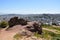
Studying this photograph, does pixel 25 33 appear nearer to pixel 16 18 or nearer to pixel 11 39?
pixel 11 39

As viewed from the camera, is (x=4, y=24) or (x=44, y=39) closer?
(x=44, y=39)

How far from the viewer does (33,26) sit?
69.3ft

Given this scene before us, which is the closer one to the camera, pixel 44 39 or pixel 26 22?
pixel 44 39

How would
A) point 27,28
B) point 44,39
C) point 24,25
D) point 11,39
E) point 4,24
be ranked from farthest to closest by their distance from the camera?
point 4,24
point 24,25
point 27,28
point 44,39
point 11,39

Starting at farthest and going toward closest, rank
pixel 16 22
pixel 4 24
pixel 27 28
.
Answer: pixel 4 24, pixel 16 22, pixel 27 28

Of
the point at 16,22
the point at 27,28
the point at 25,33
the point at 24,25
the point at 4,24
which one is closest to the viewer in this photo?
the point at 25,33

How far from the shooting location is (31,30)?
67.1 feet

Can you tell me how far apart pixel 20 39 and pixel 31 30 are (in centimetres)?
505

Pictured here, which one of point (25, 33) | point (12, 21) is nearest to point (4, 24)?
point (12, 21)

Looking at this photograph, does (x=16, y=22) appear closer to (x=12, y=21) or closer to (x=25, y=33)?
(x=12, y=21)

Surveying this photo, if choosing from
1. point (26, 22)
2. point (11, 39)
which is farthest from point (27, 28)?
point (11, 39)

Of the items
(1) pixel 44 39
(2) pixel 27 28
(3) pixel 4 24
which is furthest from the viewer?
(3) pixel 4 24

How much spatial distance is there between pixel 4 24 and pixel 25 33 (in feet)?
43.7

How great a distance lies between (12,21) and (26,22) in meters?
3.00
